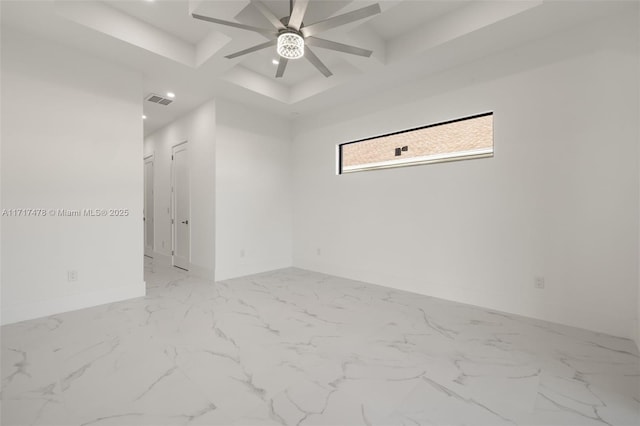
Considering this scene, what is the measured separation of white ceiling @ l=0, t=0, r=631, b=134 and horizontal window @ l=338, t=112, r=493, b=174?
0.73 meters

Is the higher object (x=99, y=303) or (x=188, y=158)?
(x=188, y=158)

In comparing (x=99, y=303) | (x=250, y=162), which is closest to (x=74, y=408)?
(x=99, y=303)

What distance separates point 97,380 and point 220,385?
832 millimetres

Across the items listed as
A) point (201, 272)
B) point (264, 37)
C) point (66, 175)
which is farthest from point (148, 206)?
point (264, 37)

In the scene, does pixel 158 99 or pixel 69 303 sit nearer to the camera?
pixel 69 303

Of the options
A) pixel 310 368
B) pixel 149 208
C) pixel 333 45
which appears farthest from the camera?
pixel 149 208

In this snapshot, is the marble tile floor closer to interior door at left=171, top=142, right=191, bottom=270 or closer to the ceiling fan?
interior door at left=171, top=142, right=191, bottom=270

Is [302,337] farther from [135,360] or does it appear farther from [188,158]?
[188,158]

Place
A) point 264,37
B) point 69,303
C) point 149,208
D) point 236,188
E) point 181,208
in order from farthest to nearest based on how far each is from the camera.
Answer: point 149,208, point 181,208, point 236,188, point 69,303, point 264,37

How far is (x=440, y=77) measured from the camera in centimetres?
365

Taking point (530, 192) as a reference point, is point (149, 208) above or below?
below

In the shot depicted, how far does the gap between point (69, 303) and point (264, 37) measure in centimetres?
355

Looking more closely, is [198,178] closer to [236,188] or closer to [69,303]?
[236,188]

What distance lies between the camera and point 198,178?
488 centimetres
